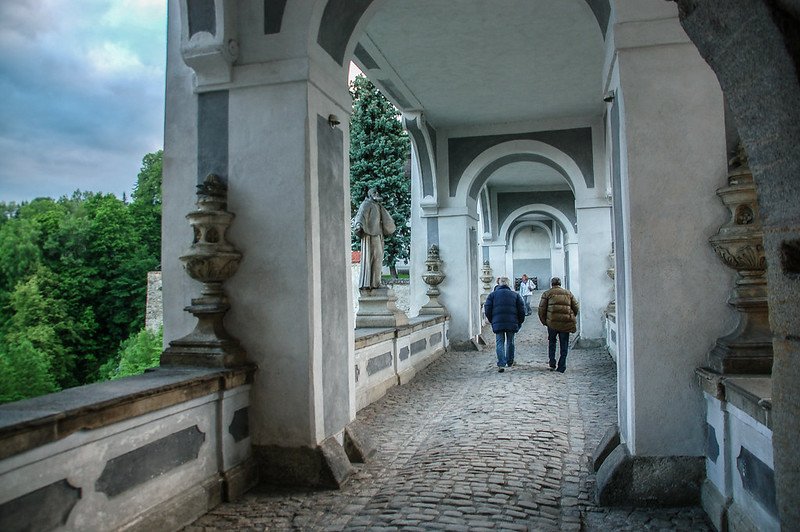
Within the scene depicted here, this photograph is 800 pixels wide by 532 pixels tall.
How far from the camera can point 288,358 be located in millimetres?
4652

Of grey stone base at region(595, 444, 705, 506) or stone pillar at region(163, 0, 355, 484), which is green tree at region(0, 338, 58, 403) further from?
grey stone base at region(595, 444, 705, 506)

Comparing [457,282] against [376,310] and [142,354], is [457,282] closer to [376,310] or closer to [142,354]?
[376,310]

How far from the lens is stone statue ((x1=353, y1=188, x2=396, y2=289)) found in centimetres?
961

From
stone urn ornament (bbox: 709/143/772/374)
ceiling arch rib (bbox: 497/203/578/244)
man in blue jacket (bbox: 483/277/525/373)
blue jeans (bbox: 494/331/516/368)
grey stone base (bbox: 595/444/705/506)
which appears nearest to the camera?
stone urn ornament (bbox: 709/143/772/374)

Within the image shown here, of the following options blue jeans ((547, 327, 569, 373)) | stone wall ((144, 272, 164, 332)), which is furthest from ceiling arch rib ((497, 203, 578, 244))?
stone wall ((144, 272, 164, 332))

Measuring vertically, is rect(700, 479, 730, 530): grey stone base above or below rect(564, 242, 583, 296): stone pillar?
below

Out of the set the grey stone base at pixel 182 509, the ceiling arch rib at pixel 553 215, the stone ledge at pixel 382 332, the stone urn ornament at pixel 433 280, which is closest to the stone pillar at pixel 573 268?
the ceiling arch rib at pixel 553 215

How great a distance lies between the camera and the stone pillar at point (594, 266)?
13680 millimetres

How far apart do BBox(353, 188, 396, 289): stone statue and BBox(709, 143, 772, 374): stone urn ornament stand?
6192 mm

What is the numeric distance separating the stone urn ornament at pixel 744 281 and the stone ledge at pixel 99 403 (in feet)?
10.8

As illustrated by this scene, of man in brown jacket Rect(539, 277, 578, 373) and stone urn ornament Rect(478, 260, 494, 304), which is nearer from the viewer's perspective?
man in brown jacket Rect(539, 277, 578, 373)

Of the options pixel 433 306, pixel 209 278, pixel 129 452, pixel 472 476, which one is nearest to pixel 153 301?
pixel 433 306

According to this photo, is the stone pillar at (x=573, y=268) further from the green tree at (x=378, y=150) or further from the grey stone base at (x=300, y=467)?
the grey stone base at (x=300, y=467)

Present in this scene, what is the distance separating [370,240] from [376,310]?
1.11 metres
